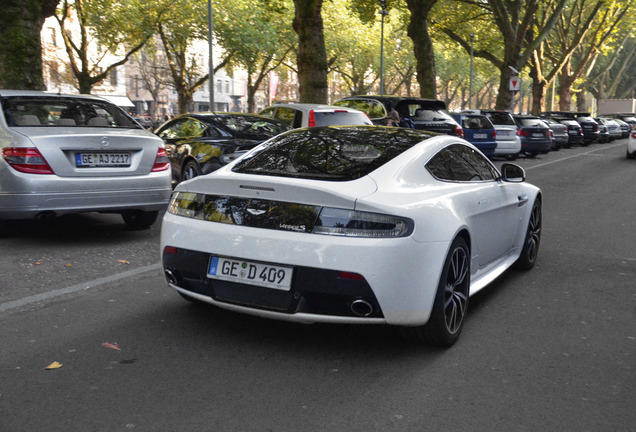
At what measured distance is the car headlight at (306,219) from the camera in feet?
13.1

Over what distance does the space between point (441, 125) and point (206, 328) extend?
1476cm

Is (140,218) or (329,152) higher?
(329,152)

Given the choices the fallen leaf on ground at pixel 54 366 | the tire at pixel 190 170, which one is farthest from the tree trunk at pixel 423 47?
the fallen leaf on ground at pixel 54 366

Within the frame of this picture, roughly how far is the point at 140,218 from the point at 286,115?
575cm

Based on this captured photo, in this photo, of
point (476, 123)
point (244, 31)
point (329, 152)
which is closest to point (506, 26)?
point (244, 31)

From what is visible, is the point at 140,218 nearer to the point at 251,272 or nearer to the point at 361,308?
the point at 251,272

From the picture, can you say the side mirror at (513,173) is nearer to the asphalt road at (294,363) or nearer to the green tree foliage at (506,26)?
the asphalt road at (294,363)

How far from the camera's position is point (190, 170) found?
1127 cm

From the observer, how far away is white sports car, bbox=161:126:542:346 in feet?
13.0

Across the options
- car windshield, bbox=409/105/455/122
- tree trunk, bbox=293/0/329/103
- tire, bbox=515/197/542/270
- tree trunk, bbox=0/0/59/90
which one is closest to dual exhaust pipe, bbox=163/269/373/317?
tire, bbox=515/197/542/270

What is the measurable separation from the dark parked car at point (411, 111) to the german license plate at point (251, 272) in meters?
14.1

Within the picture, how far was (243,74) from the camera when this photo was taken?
9325 cm

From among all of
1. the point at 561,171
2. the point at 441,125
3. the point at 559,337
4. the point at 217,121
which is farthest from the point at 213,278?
the point at 561,171

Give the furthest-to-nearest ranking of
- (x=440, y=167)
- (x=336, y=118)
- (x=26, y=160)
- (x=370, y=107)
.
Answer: (x=370, y=107), (x=336, y=118), (x=26, y=160), (x=440, y=167)
